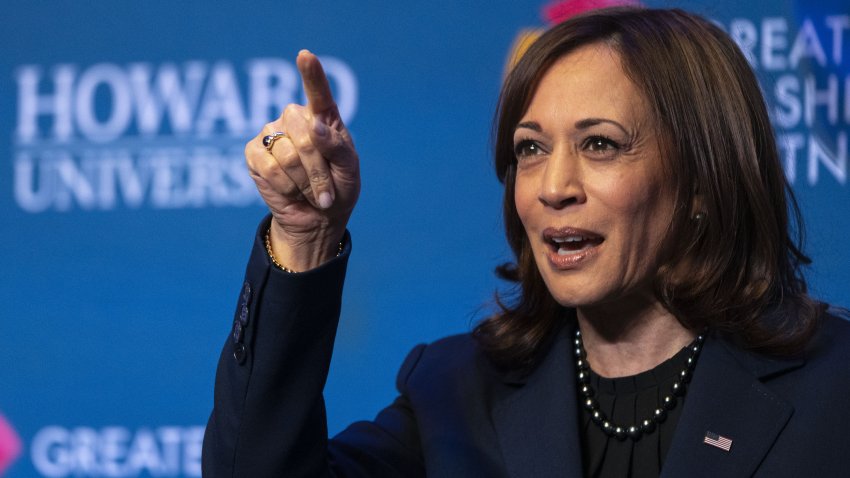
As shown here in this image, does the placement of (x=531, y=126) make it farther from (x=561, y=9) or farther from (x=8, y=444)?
(x=8, y=444)

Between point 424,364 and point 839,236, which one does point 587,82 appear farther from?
point 839,236

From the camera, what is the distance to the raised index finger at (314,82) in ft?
3.70

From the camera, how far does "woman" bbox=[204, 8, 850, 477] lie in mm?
1314

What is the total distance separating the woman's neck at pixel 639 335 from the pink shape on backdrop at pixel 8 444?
57.4 inches

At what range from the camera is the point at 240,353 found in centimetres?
131

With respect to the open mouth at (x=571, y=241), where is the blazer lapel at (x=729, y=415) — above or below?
below

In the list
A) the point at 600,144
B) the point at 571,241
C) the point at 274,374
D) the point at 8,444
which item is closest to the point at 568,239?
the point at 571,241

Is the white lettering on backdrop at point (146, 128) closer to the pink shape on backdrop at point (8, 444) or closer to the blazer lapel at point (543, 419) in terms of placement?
the pink shape on backdrop at point (8, 444)

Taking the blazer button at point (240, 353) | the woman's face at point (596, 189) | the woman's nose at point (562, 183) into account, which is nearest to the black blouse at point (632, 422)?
the woman's face at point (596, 189)

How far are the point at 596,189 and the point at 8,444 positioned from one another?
1593mm

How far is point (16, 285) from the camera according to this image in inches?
94.0

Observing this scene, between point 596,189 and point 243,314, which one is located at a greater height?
point 596,189

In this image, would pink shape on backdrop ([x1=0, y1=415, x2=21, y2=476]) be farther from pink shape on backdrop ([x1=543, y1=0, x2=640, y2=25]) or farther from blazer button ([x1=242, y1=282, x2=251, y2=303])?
pink shape on backdrop ([x1=543, y1=0, x2=640, y2=25])

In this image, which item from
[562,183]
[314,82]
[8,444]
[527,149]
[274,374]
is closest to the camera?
[314,82]
